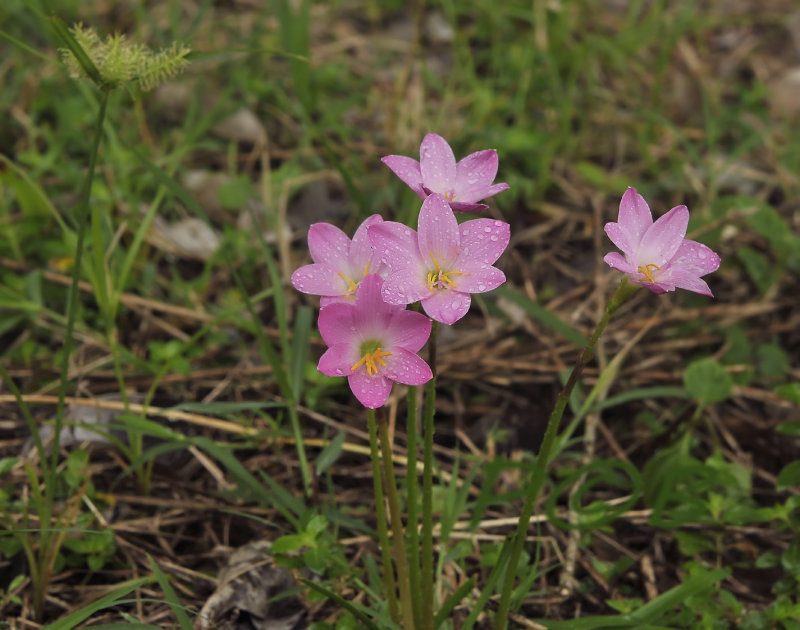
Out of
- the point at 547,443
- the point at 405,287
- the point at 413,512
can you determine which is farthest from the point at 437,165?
the point at 413,512

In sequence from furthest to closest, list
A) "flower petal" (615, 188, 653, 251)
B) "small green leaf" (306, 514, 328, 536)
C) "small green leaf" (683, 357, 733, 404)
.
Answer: "small green leaf" (683, 357, 733, 404) < "small green leaf" (306, 514, 328, 536) < "flower petal" (615, 188, 653, 251)

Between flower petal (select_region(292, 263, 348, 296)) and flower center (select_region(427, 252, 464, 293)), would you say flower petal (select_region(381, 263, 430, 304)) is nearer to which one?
flower center (select_region(427, 252, 464, 293))

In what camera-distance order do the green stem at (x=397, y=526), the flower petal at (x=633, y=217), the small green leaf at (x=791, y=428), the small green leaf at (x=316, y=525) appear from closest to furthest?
the flower petal at (x=633, y=217), the green stem at (x=397, y=526), the small green leaf at (x=316, y=525), the small green leaf at (x=791, y=428)

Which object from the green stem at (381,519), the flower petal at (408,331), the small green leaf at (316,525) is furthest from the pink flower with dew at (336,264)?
the small green leaf at (316,525)

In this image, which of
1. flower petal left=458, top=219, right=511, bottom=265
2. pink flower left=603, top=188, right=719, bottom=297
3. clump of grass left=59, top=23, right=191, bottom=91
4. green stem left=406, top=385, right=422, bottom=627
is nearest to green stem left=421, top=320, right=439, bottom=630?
green stem left=406, top=385, right=422, bottom=627

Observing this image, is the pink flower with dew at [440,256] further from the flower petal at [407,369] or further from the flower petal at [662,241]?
the flower petal at [662,241]

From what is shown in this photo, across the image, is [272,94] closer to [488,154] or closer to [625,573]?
[488,154]

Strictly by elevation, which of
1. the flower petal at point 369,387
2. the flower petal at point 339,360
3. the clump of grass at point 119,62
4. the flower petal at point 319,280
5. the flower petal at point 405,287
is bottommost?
the flower petal at point 369,387

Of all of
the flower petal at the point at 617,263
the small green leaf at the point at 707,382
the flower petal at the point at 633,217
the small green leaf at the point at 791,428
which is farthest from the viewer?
the small green leaf at the point at 707,382
